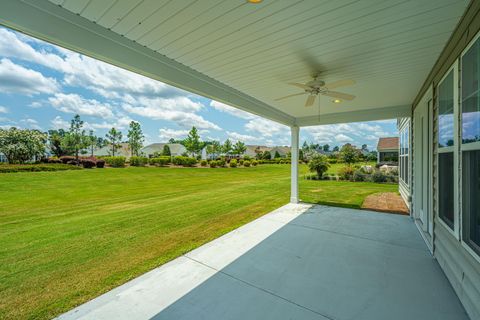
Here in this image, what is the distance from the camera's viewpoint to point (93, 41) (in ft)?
7.41

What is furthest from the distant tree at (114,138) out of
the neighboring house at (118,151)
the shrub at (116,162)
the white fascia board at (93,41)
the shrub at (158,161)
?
Answer: the white fascia board at (93,41)

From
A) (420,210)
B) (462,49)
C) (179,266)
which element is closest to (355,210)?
(420,210)

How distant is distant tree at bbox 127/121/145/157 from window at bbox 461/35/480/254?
113 feet

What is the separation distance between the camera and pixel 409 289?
97.5 inches

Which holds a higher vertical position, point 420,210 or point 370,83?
point 370,83

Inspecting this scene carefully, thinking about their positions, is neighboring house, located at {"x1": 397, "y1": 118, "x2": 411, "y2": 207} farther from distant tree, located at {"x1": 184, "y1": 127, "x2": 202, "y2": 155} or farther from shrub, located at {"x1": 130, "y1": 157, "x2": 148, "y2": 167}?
distant tree, located at {"x1": 184, "y1": 127, "x2": 202, "y2": 155}

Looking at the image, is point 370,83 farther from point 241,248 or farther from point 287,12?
point 241,248

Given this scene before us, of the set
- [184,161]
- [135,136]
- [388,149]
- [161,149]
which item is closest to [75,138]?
[135,136]

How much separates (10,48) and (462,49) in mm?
5235

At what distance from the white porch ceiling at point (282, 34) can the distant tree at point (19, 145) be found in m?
22.4

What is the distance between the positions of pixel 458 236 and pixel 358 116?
4.59 metres

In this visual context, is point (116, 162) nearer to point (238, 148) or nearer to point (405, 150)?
point (405, 150)

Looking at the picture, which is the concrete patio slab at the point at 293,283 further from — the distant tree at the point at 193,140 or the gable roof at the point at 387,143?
the distant tree at the point at 193,140

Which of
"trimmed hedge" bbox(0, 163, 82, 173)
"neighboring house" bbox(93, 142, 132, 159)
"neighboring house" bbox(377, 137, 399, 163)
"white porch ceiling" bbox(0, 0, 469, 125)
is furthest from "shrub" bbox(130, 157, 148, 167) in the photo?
"neighboring house" bbox(377, 137, 399, 163)
